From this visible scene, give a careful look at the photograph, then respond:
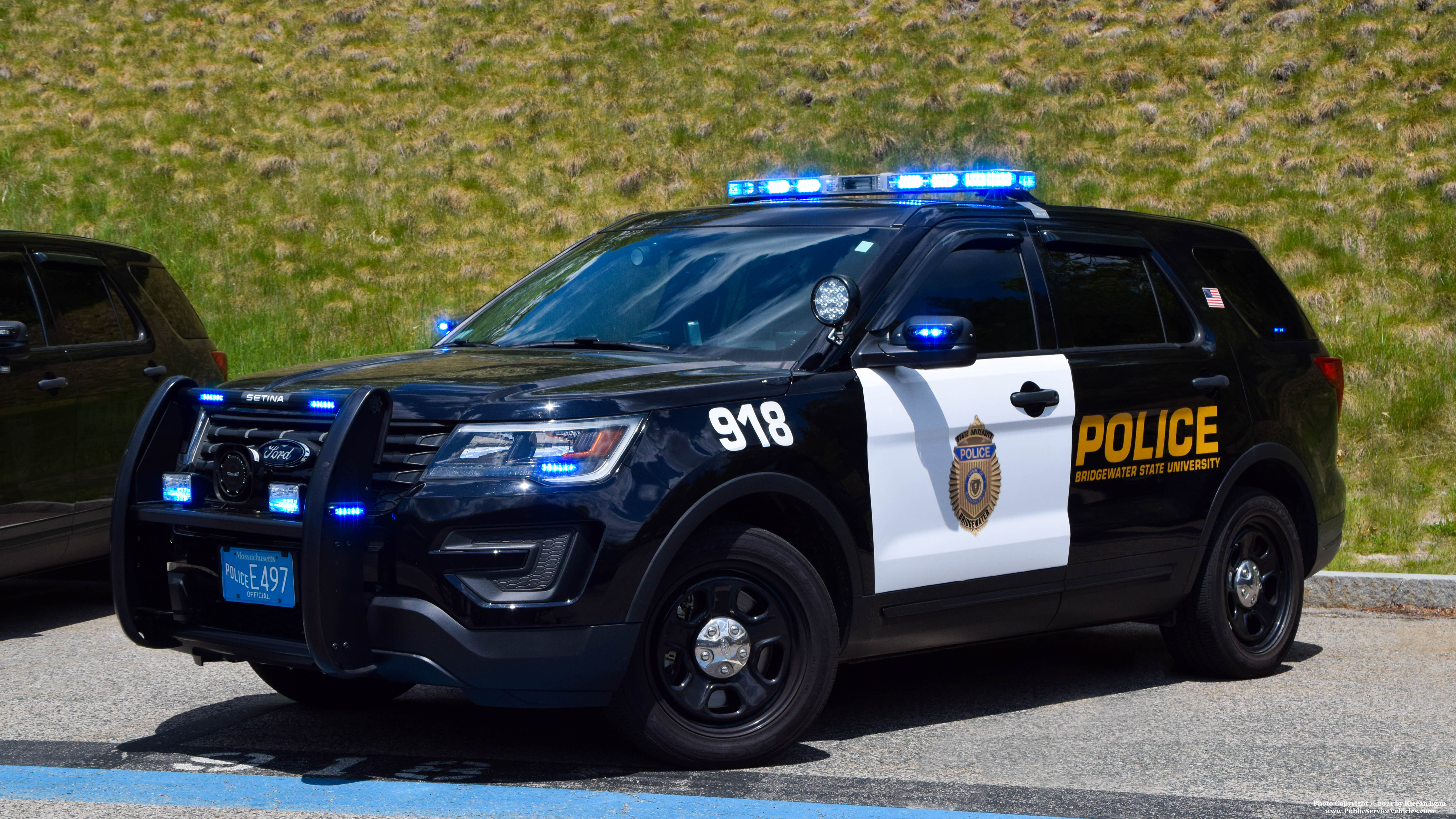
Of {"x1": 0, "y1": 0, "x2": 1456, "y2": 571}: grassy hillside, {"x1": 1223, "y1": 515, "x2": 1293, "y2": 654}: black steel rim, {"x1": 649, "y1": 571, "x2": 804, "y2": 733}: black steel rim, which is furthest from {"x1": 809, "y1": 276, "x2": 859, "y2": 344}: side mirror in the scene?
{"x1": 0, "y1": 0, "x2": 1456, "y2": 571}: grassy hillside

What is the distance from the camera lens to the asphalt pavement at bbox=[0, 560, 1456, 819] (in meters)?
4.35

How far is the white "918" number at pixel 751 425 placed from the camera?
4.62 m

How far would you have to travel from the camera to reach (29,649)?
692 centimetres

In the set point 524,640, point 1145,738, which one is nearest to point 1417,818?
point 1145,738

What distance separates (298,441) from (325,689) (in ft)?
4.82

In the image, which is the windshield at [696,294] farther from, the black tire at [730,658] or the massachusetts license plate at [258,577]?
the massachusetts license plate at [258,577]

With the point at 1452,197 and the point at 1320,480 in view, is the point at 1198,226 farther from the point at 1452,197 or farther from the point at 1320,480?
the point at 1452,197

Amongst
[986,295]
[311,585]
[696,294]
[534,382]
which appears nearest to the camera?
[311,585]

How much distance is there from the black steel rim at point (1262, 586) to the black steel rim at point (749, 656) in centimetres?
246

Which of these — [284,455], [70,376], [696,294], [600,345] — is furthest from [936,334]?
[70,376]

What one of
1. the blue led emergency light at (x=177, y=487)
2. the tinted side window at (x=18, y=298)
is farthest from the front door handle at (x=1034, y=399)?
the tinted side window at (x=18, y=298)

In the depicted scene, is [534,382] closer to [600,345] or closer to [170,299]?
[600,345]

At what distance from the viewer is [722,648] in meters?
4.68

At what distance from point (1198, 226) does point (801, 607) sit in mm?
3085
